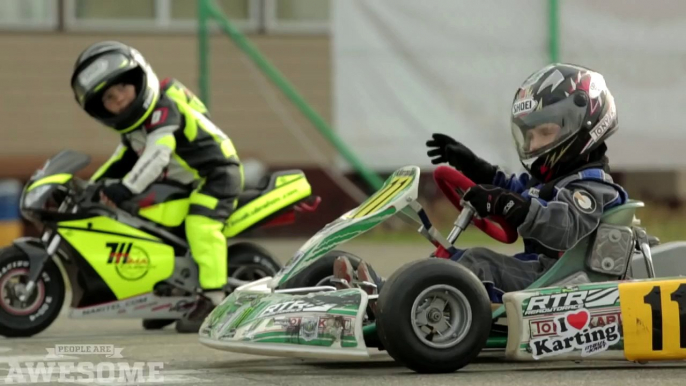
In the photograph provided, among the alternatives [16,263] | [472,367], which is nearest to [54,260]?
[16,263]

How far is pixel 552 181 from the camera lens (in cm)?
728

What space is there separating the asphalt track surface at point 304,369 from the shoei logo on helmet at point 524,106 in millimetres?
1145

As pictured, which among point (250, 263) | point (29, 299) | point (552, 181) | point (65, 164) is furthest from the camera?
point (250, 263)

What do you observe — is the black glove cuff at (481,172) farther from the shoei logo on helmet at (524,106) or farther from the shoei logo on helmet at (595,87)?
the shoei logo on helmet at (595,87)

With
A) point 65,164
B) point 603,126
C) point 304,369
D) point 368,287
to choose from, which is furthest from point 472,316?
point 65,164

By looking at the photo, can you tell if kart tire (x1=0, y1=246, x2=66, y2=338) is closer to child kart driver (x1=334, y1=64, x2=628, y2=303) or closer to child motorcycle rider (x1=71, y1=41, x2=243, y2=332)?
child motorcycle rider (x1=71, y1=41, x2=243, y2=332)

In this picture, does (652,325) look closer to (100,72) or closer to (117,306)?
(117,306)

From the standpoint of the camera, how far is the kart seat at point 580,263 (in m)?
7.01

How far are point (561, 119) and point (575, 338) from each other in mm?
1049

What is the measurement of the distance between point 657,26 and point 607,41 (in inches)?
20.2

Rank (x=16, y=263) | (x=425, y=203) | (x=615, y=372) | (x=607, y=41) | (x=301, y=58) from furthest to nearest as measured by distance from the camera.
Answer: (x=301, y=58) → (x=425, y=203) → (x=607, y=41) → (x=16, y=263) → (x=615, y=372)

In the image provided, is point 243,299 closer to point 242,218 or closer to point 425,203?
point 242,218

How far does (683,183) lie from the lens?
2056 cm

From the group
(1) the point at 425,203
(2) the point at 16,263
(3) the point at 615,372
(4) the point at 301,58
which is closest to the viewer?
(3) the point at 615,372
